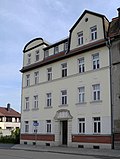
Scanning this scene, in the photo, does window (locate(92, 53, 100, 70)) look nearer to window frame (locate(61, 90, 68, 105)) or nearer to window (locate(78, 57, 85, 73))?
Result: window (locate(78, 57, 85, 73))

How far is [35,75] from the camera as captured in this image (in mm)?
35875

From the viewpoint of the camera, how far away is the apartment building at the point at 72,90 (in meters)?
26.4

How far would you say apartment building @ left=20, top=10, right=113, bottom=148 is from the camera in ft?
86.6

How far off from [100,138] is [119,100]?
3894mm

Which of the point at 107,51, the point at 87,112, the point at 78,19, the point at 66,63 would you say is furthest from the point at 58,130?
the point at 78,19

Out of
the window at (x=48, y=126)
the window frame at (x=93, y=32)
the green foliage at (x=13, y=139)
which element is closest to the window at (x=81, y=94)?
the window frame at (x=93, y=32)

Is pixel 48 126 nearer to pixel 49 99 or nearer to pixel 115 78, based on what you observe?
pixel 49 99

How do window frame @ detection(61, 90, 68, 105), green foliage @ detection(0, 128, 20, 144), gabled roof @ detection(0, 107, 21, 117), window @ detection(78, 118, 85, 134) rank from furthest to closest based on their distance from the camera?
gabled roof @ detection(0, 107, 21, 117), green foliage @ detection(0, 128, 20, 144), window frame @ detection(61, 90, 68, 105), window @ detection(78, 118, 85, 134)

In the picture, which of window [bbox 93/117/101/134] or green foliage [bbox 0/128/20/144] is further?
green foliage [bbox 0/128/20/144]

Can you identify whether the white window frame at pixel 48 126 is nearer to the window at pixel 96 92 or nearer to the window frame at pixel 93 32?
the window at pixel 96 92

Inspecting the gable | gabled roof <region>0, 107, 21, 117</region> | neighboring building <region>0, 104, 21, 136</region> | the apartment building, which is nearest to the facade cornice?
the apartment building

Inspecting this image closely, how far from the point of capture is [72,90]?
1160 inches

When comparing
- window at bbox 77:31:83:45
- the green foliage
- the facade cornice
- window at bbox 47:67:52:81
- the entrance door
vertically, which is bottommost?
the green foliage

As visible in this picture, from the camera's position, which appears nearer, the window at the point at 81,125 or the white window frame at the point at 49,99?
the window at the point at 81,125
